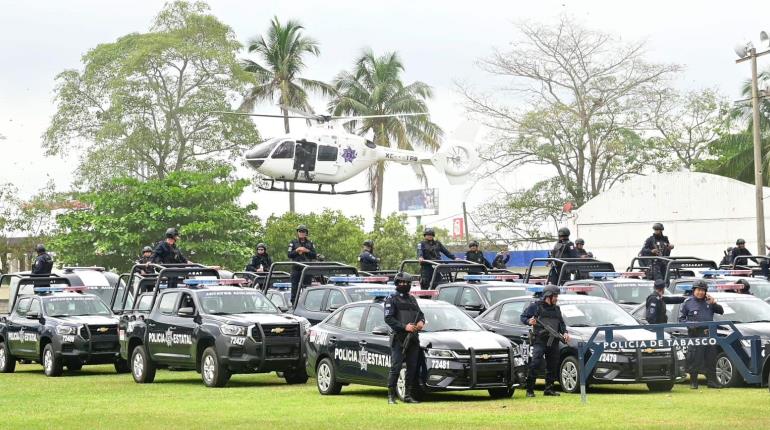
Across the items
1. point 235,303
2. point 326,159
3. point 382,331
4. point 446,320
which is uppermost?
point 326,159

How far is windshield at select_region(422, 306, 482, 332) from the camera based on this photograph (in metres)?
19.5

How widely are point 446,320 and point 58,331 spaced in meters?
9.85

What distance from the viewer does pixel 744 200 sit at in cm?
5644

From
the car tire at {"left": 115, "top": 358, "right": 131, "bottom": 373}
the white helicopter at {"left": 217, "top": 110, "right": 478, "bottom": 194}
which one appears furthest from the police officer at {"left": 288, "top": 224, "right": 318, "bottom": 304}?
the white helicopter at {"left": 217, "top": 110, "right": 478, "bottom": 194}

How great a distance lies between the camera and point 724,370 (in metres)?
20.4

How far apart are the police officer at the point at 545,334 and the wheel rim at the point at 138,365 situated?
765cm

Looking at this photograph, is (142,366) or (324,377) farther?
(142,366)

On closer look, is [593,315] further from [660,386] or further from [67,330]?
[67,330]

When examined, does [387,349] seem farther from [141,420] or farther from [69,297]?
[69,297]

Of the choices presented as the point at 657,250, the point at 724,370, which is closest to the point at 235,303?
the point at 724,370

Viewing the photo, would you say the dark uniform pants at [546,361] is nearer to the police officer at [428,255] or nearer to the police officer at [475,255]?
the police officer at [428,255]

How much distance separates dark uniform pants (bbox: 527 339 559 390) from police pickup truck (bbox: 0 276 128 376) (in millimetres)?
10020

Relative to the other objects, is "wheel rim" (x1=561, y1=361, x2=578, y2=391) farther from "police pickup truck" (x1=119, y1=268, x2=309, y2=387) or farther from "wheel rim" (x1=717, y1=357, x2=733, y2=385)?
"police pickup truck" (x1=119, y1=268, x2=309, y2=387)

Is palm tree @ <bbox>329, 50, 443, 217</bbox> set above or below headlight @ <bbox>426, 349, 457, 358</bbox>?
above
